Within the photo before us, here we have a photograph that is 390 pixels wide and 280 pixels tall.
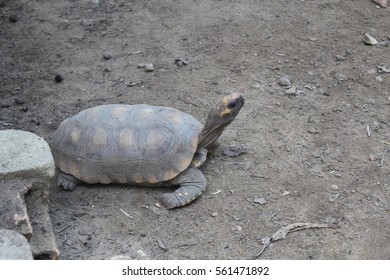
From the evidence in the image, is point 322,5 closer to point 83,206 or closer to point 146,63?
point 146,63

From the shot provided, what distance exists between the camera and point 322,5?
6891 mm

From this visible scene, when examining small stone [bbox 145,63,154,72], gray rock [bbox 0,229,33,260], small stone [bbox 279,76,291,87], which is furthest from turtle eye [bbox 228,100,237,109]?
gray rock [bbox 0,229,33,260]

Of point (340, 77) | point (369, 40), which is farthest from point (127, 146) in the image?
point (369, 40)

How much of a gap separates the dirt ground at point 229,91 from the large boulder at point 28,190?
0.30 meters

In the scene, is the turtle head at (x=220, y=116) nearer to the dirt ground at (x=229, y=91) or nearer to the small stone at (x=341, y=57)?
the dirt ground at (x=229, y=91)

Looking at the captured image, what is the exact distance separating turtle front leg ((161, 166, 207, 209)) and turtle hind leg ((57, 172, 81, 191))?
2.14ft

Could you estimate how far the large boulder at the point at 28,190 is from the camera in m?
3.52

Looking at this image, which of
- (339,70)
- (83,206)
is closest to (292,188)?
(83,206)

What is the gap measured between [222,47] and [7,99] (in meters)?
2.05

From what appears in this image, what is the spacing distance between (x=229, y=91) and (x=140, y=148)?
4.78ft

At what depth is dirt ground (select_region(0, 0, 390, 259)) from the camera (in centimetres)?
405

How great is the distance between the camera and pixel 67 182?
4480mm

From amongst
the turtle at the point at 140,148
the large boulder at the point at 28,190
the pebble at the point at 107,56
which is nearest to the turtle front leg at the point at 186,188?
the turtle at the point at 140,148

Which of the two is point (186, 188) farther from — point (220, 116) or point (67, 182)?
point (67, 182)
